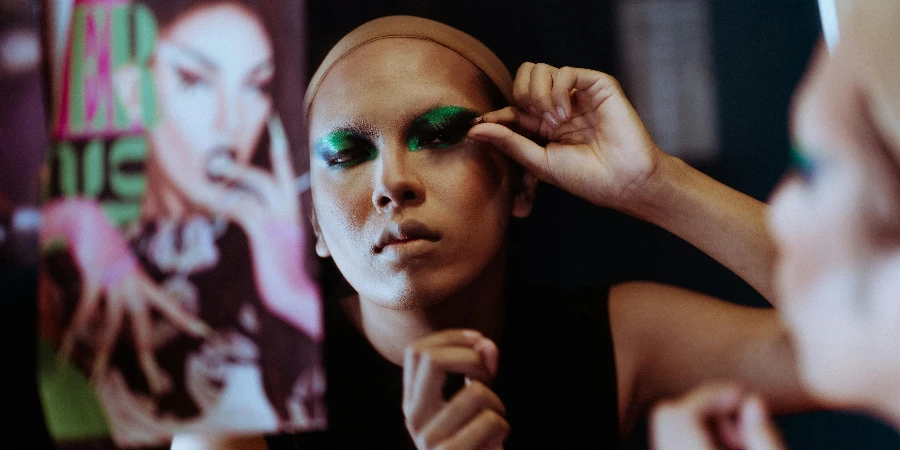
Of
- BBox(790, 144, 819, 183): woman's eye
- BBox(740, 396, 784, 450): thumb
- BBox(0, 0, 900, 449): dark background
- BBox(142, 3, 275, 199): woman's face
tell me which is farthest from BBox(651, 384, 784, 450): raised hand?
BBox(142, 3, 275, 199): woman's face

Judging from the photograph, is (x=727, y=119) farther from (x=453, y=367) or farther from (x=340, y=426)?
(x=340, y=426)

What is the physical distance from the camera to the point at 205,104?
32.8 inches

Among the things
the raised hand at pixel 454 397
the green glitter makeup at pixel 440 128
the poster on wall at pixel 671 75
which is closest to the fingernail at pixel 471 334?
the raised hand at pixel 454 397

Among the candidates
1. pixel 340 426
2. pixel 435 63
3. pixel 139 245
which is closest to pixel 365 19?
pixel 435 63

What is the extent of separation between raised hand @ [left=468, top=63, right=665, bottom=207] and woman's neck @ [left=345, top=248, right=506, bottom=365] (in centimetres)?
13

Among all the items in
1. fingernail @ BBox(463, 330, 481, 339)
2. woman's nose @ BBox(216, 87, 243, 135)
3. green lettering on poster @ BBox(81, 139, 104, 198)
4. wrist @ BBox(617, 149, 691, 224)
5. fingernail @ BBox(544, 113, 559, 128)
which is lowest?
fingernail @ BBox(463, 330, 481, 339)

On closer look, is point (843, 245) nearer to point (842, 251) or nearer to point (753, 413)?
point (842, 251)

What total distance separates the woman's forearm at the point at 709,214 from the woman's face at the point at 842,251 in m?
0.06

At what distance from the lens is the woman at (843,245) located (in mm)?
679

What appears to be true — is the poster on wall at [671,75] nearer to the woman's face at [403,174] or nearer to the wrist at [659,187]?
the wrist at [659,187]

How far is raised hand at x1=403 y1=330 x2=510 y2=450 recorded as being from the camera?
A: 791 mm

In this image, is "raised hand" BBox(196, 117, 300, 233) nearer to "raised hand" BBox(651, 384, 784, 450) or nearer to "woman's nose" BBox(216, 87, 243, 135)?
"woman's nose" BBox(216, 87, 243, 135)

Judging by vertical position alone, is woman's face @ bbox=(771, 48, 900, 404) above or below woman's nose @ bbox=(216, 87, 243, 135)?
below

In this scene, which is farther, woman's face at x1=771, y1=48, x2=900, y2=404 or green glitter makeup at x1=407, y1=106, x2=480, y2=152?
green glitter makeup at x1=407, y1=106, x2=480, y2=152
